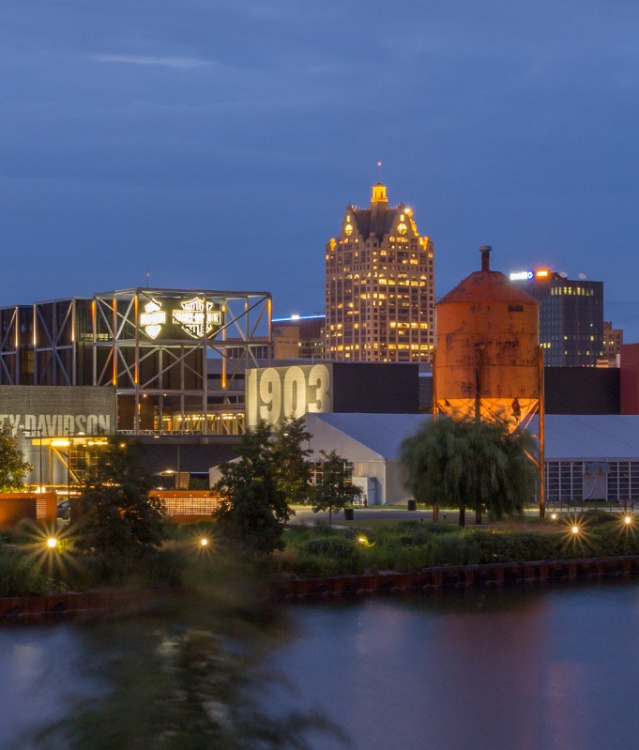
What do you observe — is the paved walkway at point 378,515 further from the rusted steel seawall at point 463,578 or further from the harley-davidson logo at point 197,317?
the harley-davidson logo at point 197,317

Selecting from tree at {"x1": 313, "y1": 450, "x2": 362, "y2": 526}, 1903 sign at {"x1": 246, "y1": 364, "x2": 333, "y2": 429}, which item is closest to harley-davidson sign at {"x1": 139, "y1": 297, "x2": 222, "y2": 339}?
1903 sign at {"x1": 246, "y1": 364, "x2": 333, "y2": 429}

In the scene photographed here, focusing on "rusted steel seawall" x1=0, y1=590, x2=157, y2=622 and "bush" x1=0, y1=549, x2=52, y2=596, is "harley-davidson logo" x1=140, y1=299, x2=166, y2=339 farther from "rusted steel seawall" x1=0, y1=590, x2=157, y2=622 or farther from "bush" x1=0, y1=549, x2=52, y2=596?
"rusted steel seawall" x1=0, y1=590, x2=157, y2=622

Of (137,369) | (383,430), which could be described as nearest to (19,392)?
(137,369)

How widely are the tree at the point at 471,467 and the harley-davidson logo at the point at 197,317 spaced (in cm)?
5045

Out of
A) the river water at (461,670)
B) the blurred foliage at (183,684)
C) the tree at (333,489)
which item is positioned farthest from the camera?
the tree at (333,489)

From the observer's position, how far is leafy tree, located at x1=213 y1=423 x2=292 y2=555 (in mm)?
35562

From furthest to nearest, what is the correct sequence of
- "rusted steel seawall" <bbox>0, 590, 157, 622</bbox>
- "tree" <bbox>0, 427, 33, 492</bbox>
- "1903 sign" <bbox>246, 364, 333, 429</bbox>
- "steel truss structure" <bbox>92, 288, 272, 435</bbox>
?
"steel truss structure" <bbox>92, 288, 272, 435</bbox>, "1903 sign" <bbox>246, 364, 333, 429</bbox>, "tree" <bbox>0, 427, 33, 492</bbox>, "rusted steel seawall" <bbox>0, 590, 157, 622</bbox>

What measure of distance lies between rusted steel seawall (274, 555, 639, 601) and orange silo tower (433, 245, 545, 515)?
6024mm

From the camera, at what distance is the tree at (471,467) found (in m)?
44.8

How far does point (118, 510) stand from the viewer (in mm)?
33312

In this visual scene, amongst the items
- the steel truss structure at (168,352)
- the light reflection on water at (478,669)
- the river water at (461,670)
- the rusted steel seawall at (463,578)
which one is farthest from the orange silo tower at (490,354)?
the steel truss structure at (168,352)

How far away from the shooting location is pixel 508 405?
4975 centimetres

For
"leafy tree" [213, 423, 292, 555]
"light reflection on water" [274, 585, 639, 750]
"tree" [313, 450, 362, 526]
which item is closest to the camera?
"light reflection on water" [274, 585, 639, 750]

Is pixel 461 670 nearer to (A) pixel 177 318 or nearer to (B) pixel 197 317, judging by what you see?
(A) pixel 177 318
